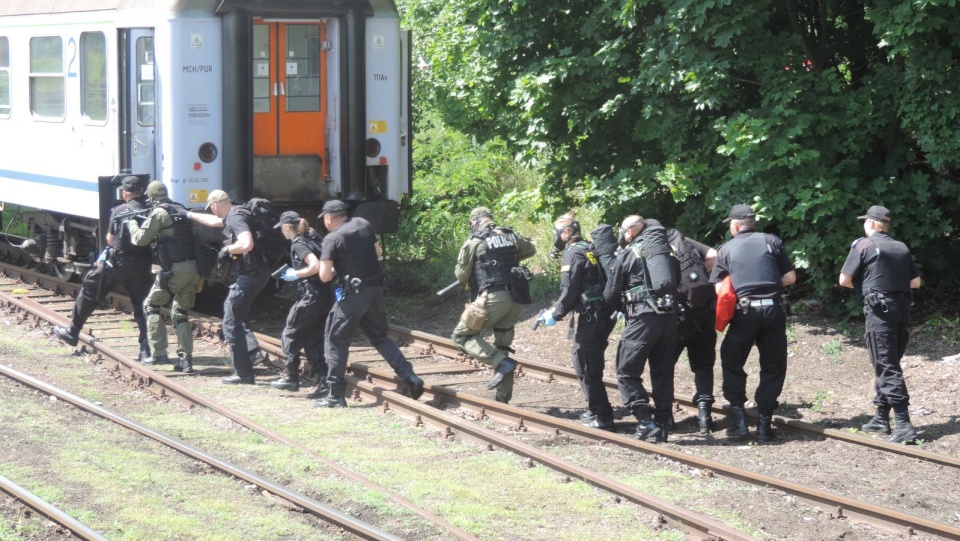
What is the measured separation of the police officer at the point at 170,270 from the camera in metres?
10.1

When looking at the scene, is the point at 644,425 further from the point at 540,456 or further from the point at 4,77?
the point at 4,77

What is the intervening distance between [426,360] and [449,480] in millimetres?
3854

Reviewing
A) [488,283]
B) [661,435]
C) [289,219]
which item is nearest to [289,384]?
[289,219]

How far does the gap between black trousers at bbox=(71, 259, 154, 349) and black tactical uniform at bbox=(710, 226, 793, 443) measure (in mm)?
5180

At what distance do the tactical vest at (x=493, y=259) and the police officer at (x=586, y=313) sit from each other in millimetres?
487

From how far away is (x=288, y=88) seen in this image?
1259cm

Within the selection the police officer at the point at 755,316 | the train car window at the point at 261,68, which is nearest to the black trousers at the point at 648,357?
the police officer at the point at 755,316

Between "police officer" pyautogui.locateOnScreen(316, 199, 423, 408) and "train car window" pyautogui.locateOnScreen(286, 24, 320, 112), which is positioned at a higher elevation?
"train car window" pyautogui.locateOnScreen(286, 24, 320, 112)

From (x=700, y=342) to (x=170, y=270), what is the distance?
461 cm

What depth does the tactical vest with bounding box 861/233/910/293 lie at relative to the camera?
849cm

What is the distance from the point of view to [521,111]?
12906 millimetres

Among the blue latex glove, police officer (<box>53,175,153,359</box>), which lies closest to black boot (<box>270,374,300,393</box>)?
police officer (<box>53,175,153,359</box>)

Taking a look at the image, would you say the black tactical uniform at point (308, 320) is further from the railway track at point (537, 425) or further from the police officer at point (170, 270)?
the police officer at point (170, 270)

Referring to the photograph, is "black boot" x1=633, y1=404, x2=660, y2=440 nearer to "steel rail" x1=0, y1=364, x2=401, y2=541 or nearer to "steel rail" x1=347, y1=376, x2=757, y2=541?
"steel rail" x1=347, y1=376, x2=757, y2=541
